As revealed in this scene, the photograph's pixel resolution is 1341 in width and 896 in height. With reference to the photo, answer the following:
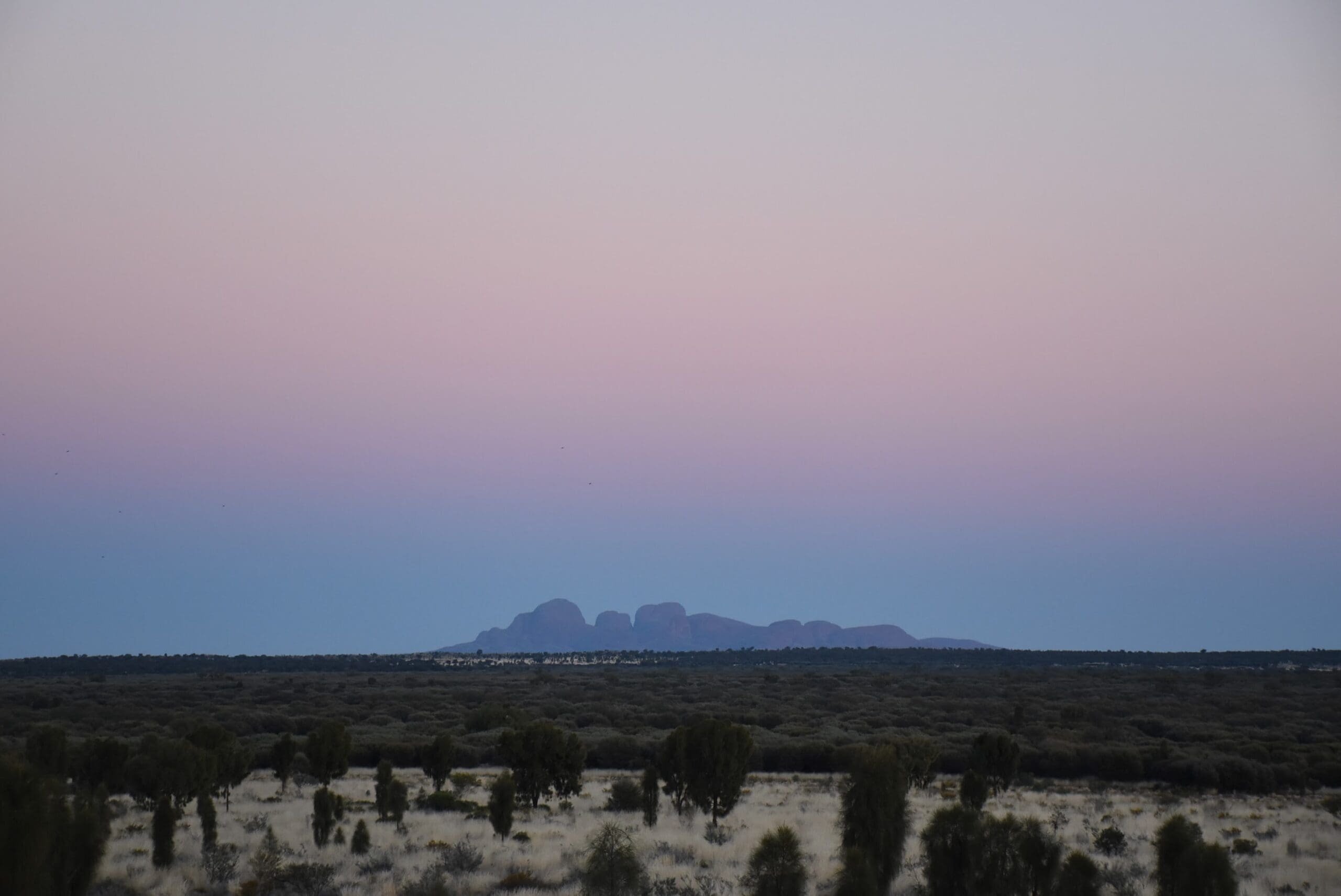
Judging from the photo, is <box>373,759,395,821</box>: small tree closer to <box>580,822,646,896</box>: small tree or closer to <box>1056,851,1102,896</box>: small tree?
<box>580,822,646,896</box>: small tree

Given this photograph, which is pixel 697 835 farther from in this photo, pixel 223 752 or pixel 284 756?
pixel 284 756

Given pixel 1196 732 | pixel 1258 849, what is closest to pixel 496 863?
pixel 1258 849

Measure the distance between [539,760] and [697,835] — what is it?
16.1 ft

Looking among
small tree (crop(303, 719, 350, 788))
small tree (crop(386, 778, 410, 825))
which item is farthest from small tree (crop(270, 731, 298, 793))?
small tree (crop(386, 778, 410, 825))

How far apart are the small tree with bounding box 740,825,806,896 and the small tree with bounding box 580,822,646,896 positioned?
2837 millimetres

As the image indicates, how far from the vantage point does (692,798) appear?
85.8 ft

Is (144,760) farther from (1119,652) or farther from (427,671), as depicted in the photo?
(1119,652)

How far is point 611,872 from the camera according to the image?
53.8ft

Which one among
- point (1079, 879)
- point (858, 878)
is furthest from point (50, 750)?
point (1079, 879)

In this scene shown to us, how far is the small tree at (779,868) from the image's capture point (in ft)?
46.3

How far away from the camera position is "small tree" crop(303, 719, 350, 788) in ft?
88.2

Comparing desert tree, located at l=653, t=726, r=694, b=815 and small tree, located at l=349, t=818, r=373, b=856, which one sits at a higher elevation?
desert tree, located at l=653, t=726, r=694, b=815

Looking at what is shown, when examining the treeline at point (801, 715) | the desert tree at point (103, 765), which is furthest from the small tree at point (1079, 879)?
the desert tree at point (103, 765)

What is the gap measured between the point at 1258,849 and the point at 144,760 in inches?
941
